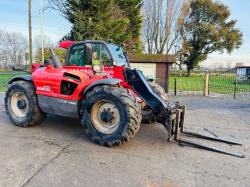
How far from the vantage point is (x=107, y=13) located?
18.1 meters

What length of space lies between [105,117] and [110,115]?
0.11 meters

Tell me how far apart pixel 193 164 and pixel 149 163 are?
667 millimetres

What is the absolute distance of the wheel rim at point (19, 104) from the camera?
→ 198 inches

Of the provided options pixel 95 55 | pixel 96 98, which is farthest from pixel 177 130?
pixel 95 55

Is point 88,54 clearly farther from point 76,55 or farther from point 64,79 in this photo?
point 76,55

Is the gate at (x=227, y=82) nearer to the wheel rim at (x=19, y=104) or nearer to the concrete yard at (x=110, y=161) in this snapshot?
the concrete yard at (x=110, y=161)

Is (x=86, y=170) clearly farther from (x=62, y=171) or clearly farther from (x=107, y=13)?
(x=107, y=13)

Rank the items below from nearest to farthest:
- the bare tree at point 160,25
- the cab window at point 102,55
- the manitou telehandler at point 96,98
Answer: the manitou telehandler at point 96,98 < the cab window at point 102,55 < the bare tree at point 160,25

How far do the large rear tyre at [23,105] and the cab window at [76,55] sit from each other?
43.5 inches

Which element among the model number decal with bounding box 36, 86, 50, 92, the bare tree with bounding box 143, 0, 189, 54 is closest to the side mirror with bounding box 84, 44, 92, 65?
the model number decal with bounding box 36, 86, 50, 92

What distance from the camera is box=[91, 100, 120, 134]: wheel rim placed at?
3.91 m

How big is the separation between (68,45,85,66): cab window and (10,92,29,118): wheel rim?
1353 mm

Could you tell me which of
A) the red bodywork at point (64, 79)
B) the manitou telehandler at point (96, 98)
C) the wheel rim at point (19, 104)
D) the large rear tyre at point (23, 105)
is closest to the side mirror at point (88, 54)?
the manitou telehandler at point (96, 98)

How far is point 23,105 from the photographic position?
5023 mm
